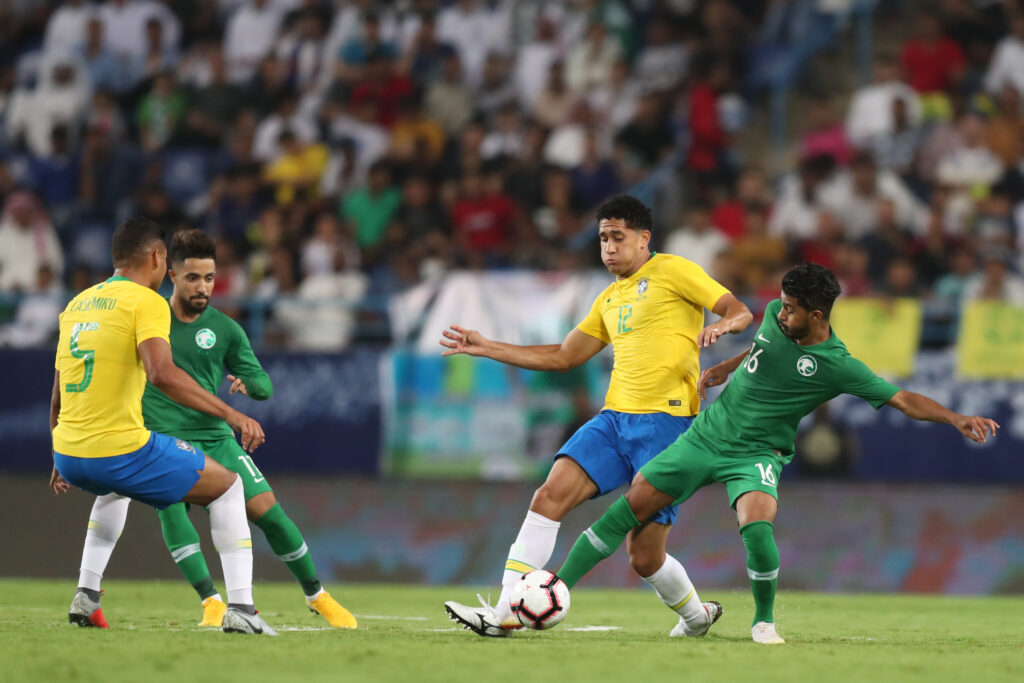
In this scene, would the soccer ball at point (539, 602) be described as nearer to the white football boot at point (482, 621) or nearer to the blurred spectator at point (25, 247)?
the white football boot at point (482, 621)

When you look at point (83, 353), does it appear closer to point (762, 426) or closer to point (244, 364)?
point (244, 364)

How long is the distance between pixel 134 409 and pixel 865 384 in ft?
11.6

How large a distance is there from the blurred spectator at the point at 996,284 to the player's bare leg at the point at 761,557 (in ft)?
21.9

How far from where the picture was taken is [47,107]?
648 inches

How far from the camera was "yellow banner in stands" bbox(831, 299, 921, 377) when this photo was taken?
1236 centimetres

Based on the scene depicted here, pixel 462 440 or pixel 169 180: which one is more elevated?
pixel 169 180

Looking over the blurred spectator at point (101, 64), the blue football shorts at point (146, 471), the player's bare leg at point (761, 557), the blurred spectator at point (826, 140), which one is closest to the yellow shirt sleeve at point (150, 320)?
the blue football shorts at point (146, 471)

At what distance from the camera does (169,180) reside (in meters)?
15.9

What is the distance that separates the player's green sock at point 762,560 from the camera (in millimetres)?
6613

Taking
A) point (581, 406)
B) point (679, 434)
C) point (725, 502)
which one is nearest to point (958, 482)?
point (725, 502)

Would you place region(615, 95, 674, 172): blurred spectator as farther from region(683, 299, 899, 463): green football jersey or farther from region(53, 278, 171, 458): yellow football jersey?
region(53, 278, 171, 458): yellow football jersey

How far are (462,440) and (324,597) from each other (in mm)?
5002

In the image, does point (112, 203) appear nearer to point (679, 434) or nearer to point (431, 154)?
point (431, 154)

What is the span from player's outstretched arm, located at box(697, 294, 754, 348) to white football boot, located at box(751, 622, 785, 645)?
4.54 ft
